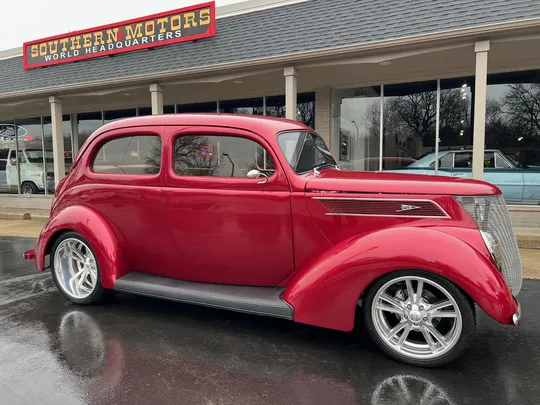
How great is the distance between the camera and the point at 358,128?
33.4ft

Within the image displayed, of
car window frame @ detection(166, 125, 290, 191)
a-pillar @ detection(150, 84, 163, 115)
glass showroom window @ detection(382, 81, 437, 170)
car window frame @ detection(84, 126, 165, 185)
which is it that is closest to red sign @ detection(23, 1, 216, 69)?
a-pillar @ detection(150, 84, 163, 115)

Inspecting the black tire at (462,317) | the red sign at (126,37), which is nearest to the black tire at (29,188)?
the red sign at (126,37)

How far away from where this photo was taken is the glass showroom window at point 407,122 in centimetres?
921

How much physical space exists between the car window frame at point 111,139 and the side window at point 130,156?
3 cm

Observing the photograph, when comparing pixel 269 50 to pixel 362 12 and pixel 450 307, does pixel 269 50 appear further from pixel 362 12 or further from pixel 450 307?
pixel 450 307

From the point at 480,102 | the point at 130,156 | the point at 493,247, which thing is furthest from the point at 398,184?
the point at 480,102

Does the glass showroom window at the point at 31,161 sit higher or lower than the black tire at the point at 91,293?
higher

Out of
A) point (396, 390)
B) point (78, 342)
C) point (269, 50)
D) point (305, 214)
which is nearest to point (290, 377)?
point (396, 390)

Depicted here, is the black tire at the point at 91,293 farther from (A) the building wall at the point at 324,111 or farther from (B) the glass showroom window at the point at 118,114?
(B) the glass showroom window at the point at 118,114

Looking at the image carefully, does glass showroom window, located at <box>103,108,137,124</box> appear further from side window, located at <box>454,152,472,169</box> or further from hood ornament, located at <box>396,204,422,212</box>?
hood ornament, located at <box>396,204,422,212</box>

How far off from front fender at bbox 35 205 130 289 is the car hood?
2.04 metres

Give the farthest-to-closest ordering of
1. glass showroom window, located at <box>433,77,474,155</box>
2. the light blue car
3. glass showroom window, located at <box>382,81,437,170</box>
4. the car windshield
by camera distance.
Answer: glass showroom window, located at <box>382,81,437,170</box> → glass showroom window, located at <box>433,77,474,155</box> → the light blue car → the car windshield

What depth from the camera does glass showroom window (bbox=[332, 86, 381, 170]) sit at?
9836 millimetres

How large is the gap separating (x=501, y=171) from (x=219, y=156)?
24.1 ft
